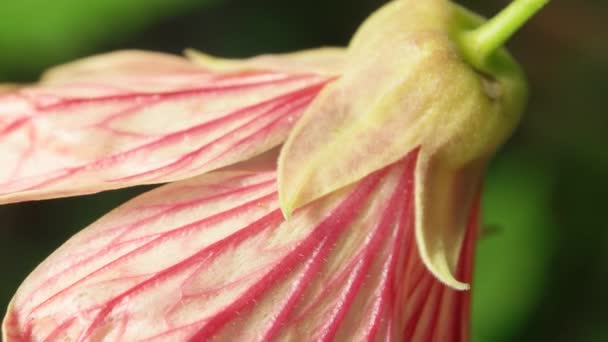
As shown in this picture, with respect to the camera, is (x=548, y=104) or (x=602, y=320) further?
(x=548, y=104)

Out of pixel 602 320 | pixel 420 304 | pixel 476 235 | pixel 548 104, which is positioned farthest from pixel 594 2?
pixel 420 304

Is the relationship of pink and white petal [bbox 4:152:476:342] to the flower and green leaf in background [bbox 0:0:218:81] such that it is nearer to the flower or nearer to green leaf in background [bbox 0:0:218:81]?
the flower

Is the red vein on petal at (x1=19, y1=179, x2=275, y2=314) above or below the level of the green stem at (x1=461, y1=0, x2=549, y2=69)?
below

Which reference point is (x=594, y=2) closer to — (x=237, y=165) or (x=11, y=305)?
(x=237, y=165)

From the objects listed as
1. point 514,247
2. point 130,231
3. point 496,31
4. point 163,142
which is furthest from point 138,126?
point 514,247

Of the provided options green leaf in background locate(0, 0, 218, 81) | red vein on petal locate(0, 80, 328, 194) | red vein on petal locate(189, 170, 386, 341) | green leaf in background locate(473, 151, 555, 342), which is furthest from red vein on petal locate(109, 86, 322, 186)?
green leaf in background locate(473, 151, 555, 342)

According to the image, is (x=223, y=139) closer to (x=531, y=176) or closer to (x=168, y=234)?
(x=168, y=234)

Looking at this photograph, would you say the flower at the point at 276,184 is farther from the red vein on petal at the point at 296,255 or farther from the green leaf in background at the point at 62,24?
the green leaf in background at the point at 62,24
